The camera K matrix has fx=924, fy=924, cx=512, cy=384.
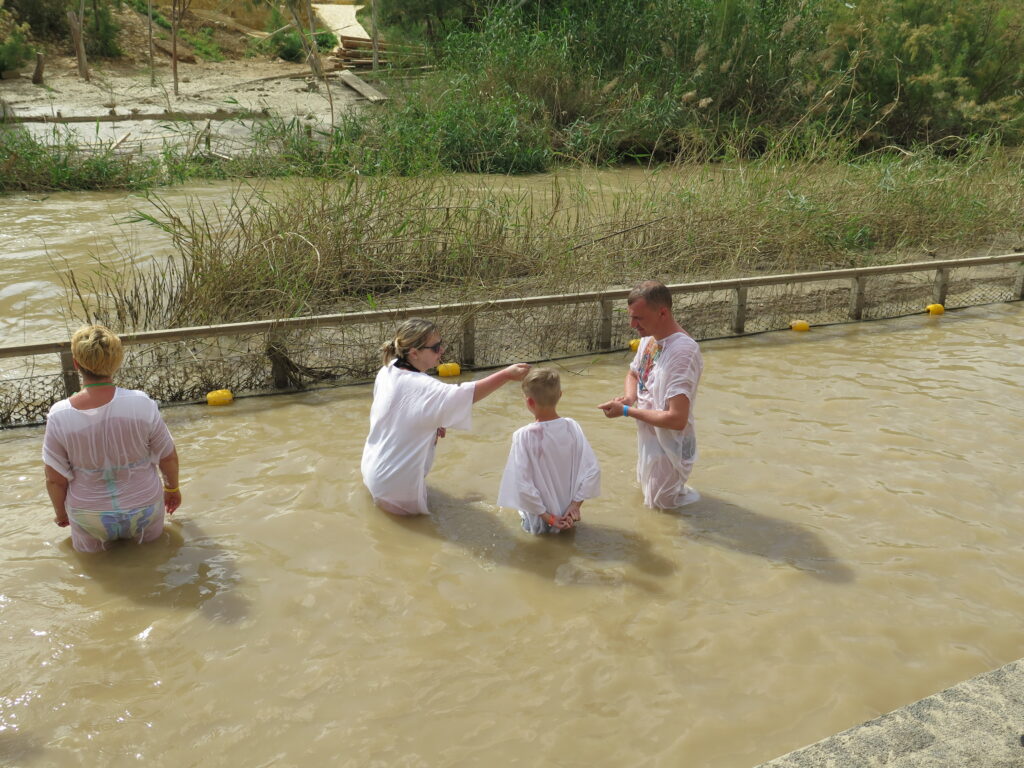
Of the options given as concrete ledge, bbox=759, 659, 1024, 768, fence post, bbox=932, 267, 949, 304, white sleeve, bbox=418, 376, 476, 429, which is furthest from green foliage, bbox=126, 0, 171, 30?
concrete ledge, bbox=759, 659, 1024, 768

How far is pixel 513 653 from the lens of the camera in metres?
4.12

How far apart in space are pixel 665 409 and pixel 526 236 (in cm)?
432

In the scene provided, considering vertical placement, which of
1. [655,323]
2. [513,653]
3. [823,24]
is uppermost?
[823,24]

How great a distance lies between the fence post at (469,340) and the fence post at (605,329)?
4.02ft

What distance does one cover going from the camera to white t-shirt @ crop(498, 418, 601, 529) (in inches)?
188

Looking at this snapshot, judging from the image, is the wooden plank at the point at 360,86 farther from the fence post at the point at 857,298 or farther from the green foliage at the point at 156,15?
the fence post at the point at 857,298

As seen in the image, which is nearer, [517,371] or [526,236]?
[517,371]

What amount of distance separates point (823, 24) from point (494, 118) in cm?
780

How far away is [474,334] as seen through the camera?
7848 mm

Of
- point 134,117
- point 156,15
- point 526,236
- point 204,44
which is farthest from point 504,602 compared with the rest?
point 156,15

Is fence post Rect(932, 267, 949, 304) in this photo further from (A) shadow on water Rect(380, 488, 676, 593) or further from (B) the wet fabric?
(B) the wet fabric

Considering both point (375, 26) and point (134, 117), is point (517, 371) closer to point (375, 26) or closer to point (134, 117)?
point (134, 117)

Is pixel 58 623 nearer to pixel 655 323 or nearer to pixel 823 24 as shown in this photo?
pixel 655 323

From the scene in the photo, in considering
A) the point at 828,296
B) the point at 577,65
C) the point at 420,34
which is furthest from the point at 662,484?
the point at 420,34
